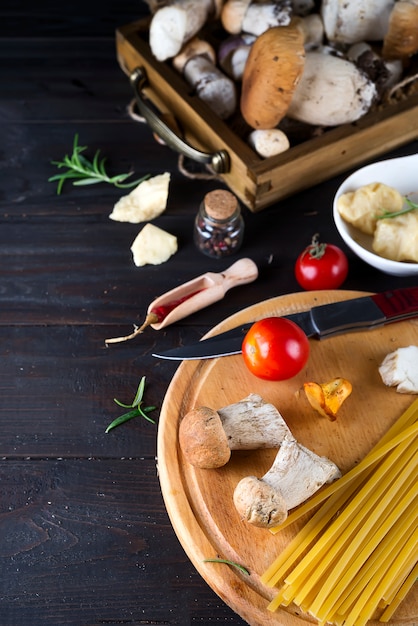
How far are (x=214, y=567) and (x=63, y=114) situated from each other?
4.05 ft

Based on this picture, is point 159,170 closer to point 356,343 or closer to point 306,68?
point 306,68

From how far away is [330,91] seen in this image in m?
1.57

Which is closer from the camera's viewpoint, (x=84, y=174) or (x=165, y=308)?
(x=165, y=308)

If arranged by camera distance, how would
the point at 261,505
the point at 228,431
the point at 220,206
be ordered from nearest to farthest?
the point at 261,505 < the point at 228,431 < the point at 220,206

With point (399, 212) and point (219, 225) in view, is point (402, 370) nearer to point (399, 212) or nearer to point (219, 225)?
point (399, 212)

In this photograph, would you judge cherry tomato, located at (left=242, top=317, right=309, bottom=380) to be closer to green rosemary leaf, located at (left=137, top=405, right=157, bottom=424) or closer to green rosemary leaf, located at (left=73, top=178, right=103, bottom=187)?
green rosemary leaf, located at (left=137, top=405, right=157, bottom=424)

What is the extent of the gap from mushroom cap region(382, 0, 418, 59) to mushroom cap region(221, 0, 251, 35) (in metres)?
0.34

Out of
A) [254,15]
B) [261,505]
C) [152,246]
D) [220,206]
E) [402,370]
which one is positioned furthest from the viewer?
[254,15]

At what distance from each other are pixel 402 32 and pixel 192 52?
0.49m

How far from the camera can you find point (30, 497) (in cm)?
124

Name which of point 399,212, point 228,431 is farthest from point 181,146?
point 228,431

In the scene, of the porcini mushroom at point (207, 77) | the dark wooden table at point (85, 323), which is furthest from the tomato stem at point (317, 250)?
the porcini mushroom at point (207, 77)

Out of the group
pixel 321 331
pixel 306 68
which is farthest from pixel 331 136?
pixel 321 331

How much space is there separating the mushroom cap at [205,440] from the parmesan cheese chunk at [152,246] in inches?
19.5
